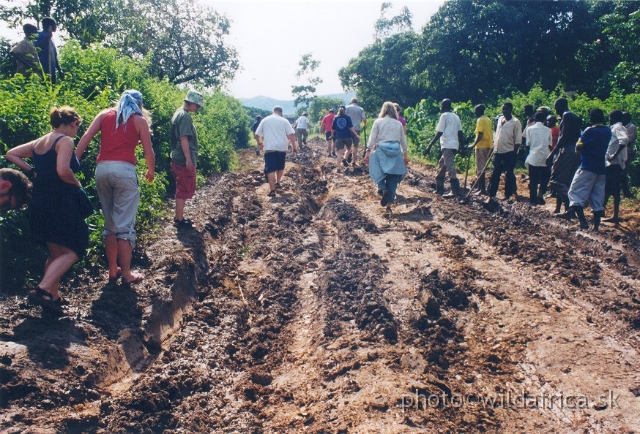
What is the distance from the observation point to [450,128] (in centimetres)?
1034

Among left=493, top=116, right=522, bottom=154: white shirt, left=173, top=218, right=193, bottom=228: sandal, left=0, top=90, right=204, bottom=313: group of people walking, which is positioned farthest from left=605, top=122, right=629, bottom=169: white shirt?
left=0, top=90, right=204, bottom=313: group of people walking

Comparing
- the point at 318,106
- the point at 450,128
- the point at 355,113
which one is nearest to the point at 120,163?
the point at 450,128

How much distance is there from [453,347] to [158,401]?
2.38 metres

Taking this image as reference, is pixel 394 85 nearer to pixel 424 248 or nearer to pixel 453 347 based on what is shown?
pixel 424 248

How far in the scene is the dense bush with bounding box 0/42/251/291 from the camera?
4.90 m

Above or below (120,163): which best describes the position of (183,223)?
below

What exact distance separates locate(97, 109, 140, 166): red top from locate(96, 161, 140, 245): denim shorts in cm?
7

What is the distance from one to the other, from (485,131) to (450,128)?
89cm

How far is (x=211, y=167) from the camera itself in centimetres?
1322

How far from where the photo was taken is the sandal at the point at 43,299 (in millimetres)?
4184

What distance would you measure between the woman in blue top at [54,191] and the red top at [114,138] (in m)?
0.47

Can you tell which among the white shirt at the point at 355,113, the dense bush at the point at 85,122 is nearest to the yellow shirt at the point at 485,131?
the white shirt at the point at 355,113

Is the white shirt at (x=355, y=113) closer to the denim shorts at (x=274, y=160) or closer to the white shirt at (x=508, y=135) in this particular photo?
the denim shorts at (x=274, y=160)

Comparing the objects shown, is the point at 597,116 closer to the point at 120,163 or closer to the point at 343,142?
the point at 120,163
